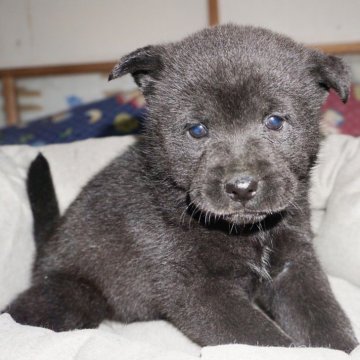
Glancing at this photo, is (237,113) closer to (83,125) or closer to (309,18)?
(83,125)

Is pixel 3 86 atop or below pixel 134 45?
below

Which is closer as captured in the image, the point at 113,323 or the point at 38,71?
the point at 113,323

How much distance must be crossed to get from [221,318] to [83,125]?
2.26m

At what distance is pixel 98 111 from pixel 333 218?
6.51 feet

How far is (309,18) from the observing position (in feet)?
13.5

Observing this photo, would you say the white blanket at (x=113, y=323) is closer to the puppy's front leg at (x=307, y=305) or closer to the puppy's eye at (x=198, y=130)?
the puppy's front leg at (x=307, y=305)

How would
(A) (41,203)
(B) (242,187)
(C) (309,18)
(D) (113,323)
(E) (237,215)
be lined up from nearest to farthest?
(B) (242,187)
(E) (237,215)
(D) (113,323)
(A) (41,203)
(C) (309,18)

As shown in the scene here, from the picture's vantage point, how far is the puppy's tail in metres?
2.38

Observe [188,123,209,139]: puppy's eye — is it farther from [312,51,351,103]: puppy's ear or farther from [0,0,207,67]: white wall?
[0,0,207,67]: white wall

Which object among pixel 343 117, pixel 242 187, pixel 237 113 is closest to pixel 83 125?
pixel 343 117

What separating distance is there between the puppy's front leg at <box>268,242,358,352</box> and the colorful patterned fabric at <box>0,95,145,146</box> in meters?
1.84

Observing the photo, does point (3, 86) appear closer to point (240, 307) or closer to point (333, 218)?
point (333, 218)

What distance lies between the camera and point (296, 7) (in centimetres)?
411

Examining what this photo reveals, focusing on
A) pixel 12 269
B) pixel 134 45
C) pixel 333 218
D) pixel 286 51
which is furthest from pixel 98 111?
pixel 286 51
